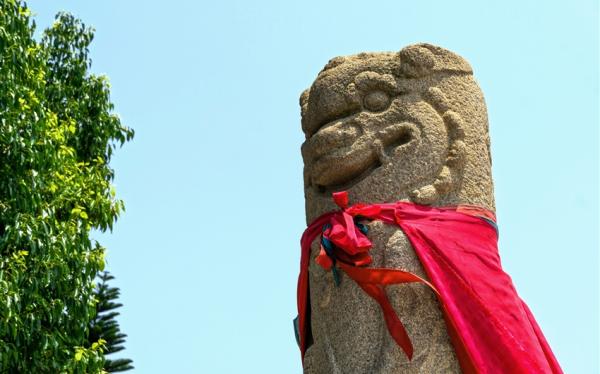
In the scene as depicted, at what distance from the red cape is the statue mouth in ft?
0.62

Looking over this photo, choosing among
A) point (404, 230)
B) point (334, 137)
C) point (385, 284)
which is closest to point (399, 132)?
point (334, 137)

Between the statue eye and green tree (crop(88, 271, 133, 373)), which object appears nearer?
the statue eye

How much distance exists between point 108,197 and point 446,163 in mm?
4733

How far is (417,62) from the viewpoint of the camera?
5.55 meters

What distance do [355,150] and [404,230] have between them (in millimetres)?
472

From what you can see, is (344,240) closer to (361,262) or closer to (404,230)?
(361,262)

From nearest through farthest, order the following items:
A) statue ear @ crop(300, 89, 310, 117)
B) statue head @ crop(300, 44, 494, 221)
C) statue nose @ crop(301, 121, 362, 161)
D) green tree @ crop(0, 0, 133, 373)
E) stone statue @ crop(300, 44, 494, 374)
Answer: stone statue @ crop(300, 44, 494, 374)
statue head @ crop(300, 44, 494, 221)
statue nose @ crop(301, 121, 362, 161)
statue ear @ crop(300, 89, 310, 117)
green tree @ crop(0, 0, 133, 373)

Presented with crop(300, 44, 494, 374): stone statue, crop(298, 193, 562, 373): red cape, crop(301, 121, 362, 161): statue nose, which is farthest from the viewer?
crop(301, 121, 362, 161): statue nose

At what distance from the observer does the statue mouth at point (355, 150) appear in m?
5.41

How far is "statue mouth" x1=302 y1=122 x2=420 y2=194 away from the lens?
5.41 m

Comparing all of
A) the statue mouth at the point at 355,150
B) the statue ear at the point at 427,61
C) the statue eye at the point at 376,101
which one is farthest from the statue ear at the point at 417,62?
the statue mouth at the point at 355,150

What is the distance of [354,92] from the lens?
18.2ft

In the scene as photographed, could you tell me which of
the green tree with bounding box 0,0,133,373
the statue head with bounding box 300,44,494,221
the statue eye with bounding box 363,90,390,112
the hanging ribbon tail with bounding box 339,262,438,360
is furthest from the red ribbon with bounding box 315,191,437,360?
the green tree with bounding box 0,0,133,373

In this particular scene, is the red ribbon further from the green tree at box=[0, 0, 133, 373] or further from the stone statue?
the green tree at box=[0, 0, 133, 373]
